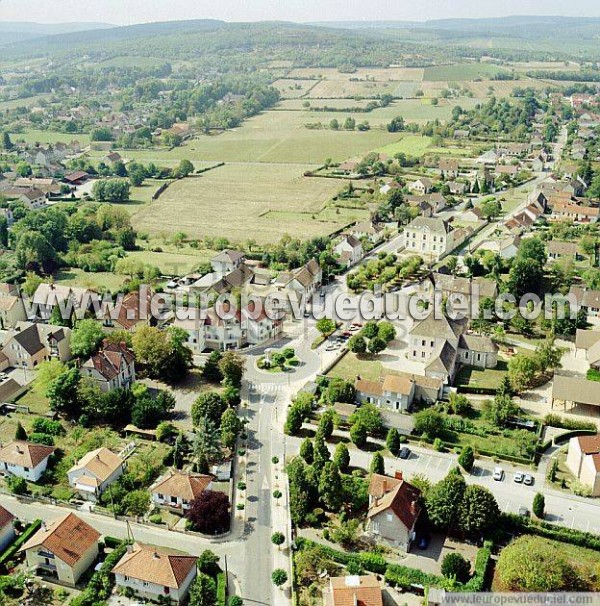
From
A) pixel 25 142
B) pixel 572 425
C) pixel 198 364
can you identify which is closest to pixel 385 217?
pixel 198 364

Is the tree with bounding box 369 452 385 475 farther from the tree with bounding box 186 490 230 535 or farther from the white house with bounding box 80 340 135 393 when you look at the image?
the white house with bounding box 80 340 135 393

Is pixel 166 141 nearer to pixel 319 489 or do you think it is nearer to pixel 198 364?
pixel 198 364

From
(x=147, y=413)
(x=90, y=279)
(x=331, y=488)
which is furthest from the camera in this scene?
(x=90, y=279)

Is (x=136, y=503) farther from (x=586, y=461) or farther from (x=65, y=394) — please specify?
(x=586, y=461)

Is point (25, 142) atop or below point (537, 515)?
atop

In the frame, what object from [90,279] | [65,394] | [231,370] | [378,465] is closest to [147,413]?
[65,394]

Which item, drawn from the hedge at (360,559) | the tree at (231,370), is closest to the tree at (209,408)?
the tree at (231,370)
